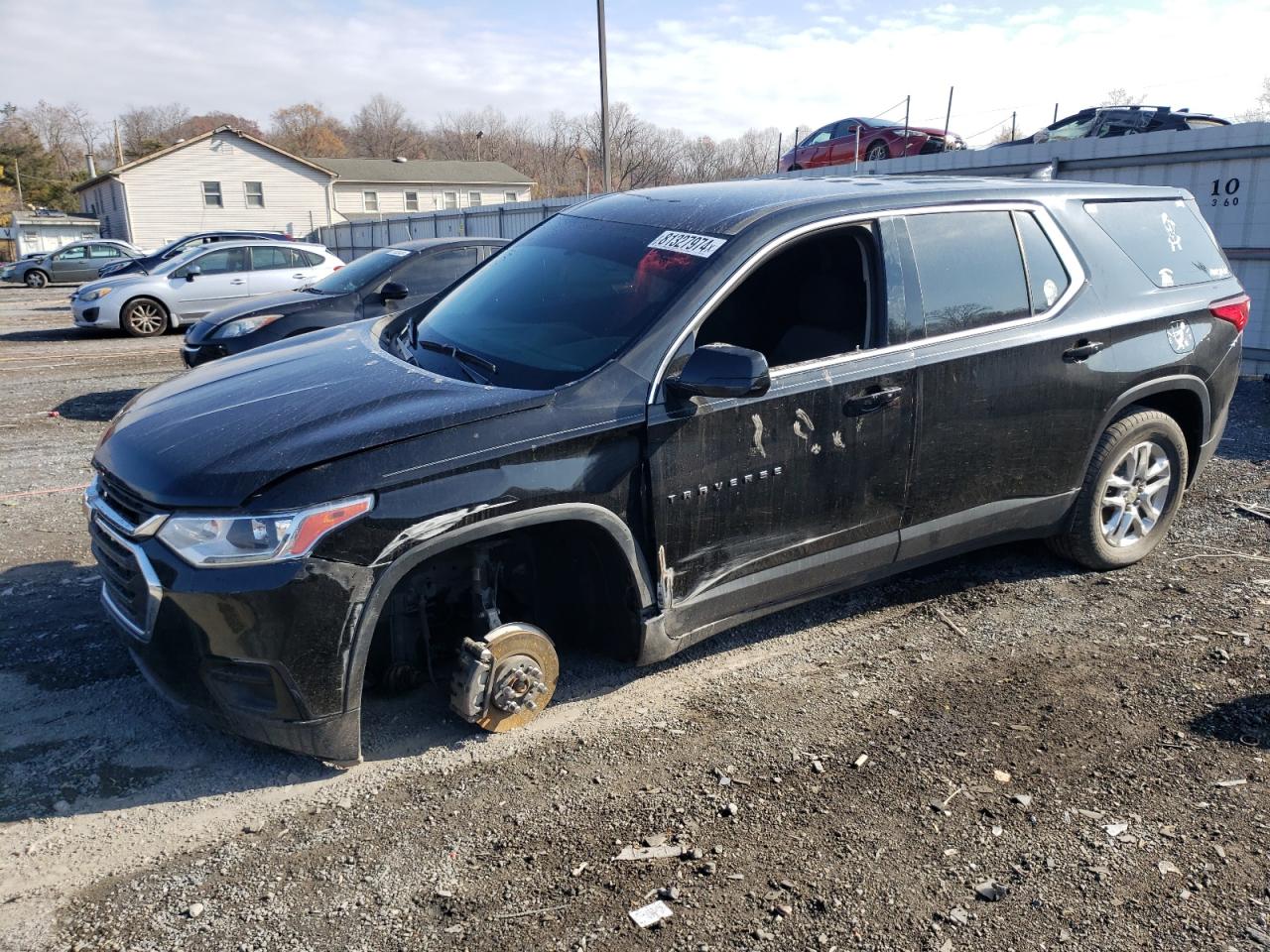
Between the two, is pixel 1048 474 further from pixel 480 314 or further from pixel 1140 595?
pixel 480 314

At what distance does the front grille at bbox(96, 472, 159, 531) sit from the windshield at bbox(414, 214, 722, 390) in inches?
45.8

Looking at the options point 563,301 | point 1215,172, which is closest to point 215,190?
point 1215,172

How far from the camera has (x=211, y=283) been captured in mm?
16281

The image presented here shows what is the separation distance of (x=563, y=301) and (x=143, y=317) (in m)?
14.8

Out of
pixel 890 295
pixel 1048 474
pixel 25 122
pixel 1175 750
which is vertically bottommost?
pixel 1175 750

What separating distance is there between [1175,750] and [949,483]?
4.31ft

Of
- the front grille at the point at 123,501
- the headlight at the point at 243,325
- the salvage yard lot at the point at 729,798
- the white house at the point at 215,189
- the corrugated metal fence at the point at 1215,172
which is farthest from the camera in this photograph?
the white house at the point at 215,189

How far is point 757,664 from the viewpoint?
404 centimetres

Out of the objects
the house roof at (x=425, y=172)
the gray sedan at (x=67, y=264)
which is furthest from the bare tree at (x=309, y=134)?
the gray sedan at (x=67, y=264)

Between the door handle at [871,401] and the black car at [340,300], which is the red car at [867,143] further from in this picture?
the door handle at [871,401]

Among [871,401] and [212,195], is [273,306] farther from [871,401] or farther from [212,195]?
[212,195]

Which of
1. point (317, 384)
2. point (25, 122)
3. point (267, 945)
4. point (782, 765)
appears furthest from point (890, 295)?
point (25, 122)

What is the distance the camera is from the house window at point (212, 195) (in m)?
46.1

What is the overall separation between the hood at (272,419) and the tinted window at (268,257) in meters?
13.3
